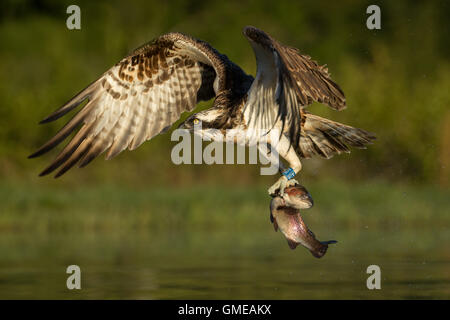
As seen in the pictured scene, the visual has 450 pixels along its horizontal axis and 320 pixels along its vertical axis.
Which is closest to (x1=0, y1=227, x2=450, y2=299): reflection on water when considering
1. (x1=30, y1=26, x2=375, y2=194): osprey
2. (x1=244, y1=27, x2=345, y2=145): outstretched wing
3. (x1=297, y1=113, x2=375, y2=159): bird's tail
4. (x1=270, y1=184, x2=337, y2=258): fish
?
(x1=297, y1=113, x2=375, y2=159): bird's tail

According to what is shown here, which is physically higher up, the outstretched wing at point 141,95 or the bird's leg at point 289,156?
the outstretched wing at point 141,95

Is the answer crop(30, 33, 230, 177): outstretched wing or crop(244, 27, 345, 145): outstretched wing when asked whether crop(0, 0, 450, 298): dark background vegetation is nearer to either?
crop(30, 33, 230, 177): outstretched wing

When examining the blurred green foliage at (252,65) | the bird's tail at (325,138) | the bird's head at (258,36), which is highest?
the blurred green foliage at (252,65)

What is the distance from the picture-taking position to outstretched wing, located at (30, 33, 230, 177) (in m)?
11.2

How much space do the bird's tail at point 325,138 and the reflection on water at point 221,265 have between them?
1.57m

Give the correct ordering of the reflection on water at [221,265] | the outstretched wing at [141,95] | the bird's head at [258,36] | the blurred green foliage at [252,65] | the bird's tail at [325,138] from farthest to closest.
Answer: the blurred green foliage at [252,65]
the reflection on water at [221,265]
the outstretched wing at [141,95]
the bird's tail at [325,138]
the bird's head at [258,36]

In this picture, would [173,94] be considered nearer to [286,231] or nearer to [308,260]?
[286,231]

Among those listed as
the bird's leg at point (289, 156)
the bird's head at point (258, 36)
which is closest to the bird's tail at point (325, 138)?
the bird's leg at point (289, 156)

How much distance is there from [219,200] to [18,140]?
663 cm

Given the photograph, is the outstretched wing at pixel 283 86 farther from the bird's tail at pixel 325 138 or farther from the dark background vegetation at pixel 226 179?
the dark background vegetation at pixel 226 179

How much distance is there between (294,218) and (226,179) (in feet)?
39.0

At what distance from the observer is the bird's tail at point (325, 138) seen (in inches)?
434

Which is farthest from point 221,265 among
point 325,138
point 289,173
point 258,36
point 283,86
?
point 258,36

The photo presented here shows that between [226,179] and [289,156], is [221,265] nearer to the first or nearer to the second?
[289,156]
